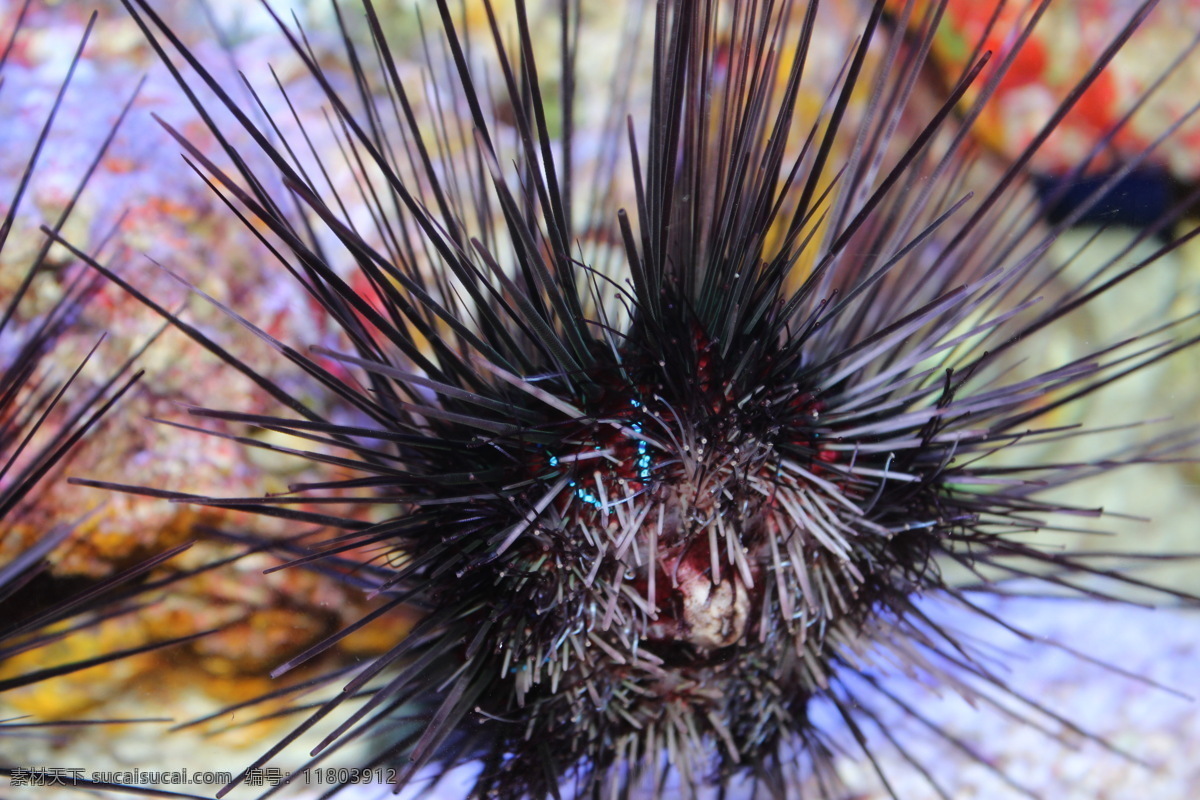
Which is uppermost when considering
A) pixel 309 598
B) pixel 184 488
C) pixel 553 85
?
pixel 553 85

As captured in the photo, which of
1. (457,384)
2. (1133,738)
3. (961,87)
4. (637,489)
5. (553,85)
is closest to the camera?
(961,87)

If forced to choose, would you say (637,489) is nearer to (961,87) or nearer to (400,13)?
(961,87)

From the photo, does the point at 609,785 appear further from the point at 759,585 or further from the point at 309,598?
the point at 309,598

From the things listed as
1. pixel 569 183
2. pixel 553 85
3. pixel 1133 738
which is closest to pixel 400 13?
pixel 553 85

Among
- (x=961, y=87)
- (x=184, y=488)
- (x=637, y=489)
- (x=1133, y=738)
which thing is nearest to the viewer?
(x=961, y=87)

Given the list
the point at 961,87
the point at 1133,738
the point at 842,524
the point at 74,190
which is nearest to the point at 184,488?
the point at 74,190

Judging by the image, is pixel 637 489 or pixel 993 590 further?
pixel 993 590

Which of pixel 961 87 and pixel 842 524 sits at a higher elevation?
pixel 961 87

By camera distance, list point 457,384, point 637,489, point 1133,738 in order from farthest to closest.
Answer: point 1133,738, point 457,384, point 637,489

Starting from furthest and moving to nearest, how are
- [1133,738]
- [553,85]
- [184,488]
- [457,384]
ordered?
[553,85]
[1133,738]
[184,488]
[457,384]
